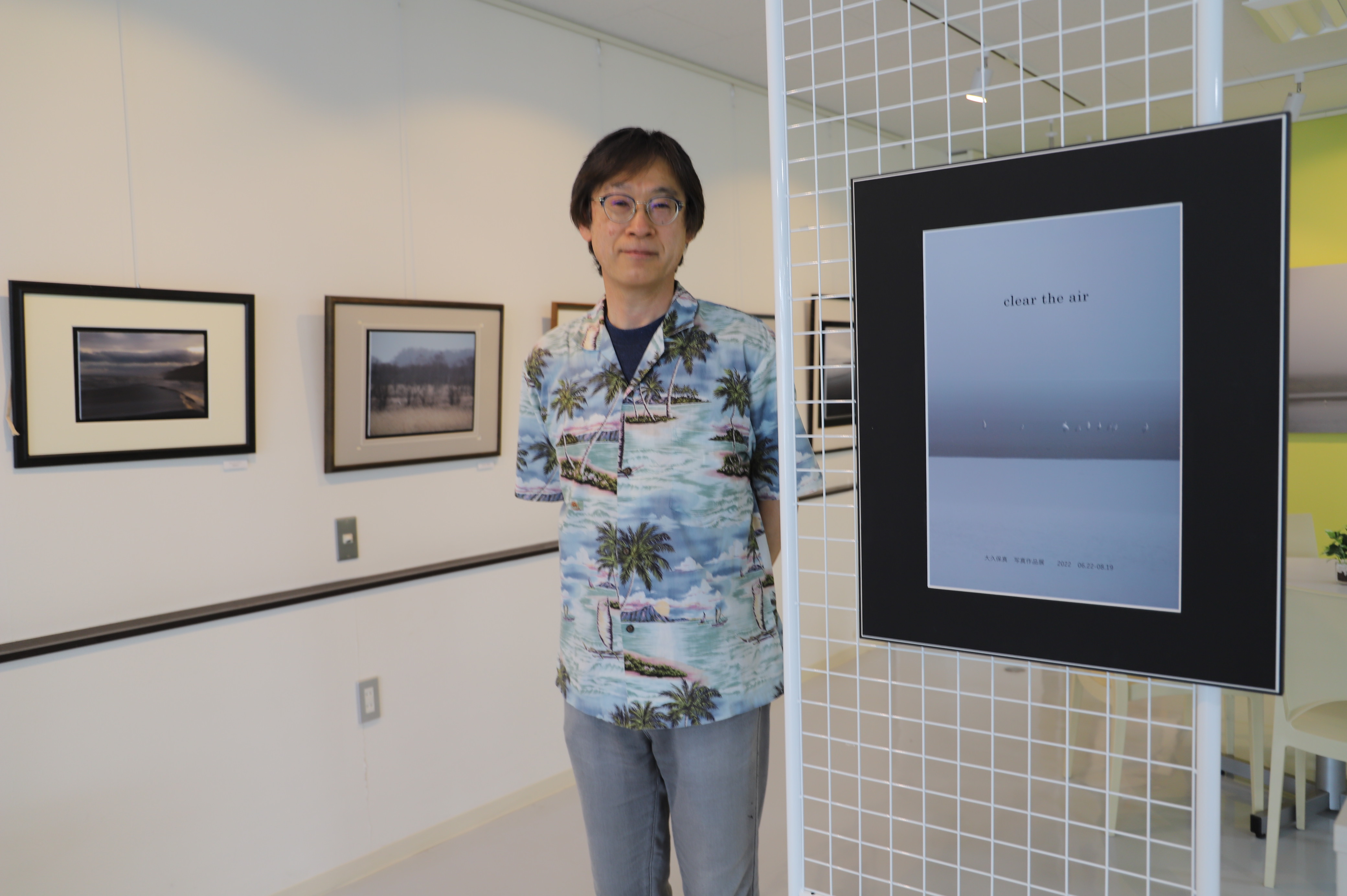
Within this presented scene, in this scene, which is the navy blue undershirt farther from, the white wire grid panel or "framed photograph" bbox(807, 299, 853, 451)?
"framed photograph" bbox(807, 299, 853, 451)

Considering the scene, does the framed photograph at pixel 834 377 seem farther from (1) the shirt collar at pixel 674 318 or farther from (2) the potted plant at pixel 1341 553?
(1) the shirt collar at pixel 674 318

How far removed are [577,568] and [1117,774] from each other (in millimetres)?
2357

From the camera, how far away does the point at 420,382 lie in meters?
2.93

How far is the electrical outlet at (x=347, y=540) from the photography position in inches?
109

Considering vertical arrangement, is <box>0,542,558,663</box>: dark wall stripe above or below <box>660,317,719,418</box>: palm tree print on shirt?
below

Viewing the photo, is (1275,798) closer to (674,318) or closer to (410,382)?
(674,318)

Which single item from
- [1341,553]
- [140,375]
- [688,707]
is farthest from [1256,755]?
[140,375]

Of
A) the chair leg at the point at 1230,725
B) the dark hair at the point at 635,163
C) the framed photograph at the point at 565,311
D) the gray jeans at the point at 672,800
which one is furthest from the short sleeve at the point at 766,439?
the chair leg at the point at 1230,725

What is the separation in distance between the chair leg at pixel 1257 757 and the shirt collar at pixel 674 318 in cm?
252

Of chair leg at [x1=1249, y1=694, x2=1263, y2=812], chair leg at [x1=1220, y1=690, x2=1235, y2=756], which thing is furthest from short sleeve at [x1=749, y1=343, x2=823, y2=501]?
chair leg at [x1=1220, y1=690, x2=1235, y2=756]

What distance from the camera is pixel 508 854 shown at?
9.49 feet

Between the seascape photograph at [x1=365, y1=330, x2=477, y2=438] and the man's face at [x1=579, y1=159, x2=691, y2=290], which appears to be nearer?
the man's face at [x1=579, y1=159, x2=691, y2=290]

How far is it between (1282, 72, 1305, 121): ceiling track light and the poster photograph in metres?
4.11

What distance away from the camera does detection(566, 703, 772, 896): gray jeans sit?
1.39 metres
